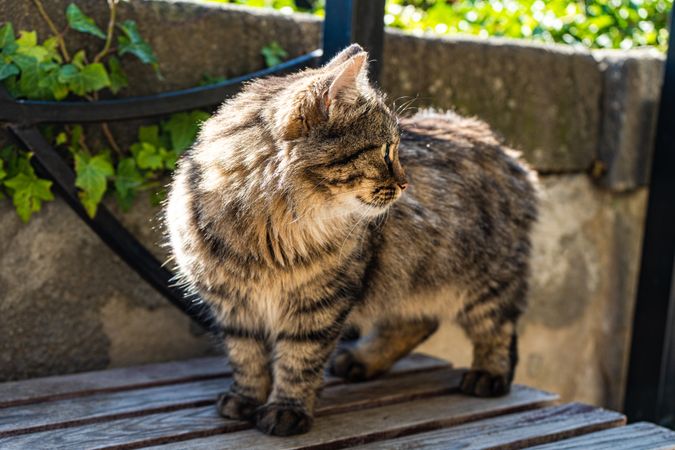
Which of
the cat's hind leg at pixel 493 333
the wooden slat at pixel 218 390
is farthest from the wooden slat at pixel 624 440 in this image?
the wooden slat at pixel 218 390

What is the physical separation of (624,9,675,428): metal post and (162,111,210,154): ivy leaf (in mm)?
2063

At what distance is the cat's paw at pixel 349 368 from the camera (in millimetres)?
2869

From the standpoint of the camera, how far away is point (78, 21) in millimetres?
2574

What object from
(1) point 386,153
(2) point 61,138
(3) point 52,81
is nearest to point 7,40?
(3) point 52,81

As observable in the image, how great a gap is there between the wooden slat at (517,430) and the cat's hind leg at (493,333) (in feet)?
0.68

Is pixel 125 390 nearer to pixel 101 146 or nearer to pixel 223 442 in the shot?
pixel 223 442

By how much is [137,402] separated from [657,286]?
7.70 ft

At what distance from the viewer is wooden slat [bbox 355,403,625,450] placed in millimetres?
2295

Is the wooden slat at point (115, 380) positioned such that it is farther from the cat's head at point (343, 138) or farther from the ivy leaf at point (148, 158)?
the cat's head at point (343, 138)

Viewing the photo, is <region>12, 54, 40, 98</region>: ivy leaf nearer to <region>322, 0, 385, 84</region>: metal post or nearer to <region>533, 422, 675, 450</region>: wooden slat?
<region>322, 0, 385, 84</region>: metal post

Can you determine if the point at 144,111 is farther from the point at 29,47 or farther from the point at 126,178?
the point at 29,47

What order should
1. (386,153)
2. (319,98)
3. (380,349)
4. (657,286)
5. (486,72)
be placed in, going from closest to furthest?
(319,98) < (386,153) < (380,349) < (486,72) < (657,286)

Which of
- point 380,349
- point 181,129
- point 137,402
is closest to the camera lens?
point 137,402

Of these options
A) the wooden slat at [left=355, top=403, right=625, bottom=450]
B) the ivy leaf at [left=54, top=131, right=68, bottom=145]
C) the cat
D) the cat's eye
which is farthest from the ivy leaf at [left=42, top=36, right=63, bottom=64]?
Result: the wooden slat at [left=355, top=403, right=625, bottom=450]
